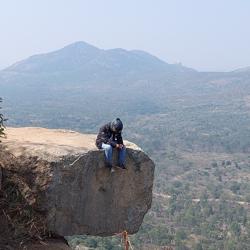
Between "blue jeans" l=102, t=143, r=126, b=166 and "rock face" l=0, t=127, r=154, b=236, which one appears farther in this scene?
"blue jeans" l=102, t=143, r=126, b=166

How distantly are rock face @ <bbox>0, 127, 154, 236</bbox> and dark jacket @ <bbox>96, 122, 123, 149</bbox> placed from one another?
7.2 inches

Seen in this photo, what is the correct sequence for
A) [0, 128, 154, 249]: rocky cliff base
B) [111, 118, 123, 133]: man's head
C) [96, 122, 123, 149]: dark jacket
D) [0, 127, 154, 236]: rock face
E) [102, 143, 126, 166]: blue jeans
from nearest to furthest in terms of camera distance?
1. [0, 128, 154, 249]: rocky cliff base
2. [0, 127, 154, 236]: rock face
3. [102, 143, 126, 166]: blue jeans
4. [96, 122, 123, 149]: dark jacket
5. [111, 118, 123, 133]: man's head

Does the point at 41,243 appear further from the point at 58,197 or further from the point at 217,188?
the point at 217,188

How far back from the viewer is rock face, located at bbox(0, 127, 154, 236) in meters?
9.35

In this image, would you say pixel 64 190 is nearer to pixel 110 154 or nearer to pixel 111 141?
pixel 110 154

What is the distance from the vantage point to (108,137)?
10.4 meters

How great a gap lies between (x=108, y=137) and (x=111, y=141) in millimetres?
239

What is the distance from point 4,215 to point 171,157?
497 ft

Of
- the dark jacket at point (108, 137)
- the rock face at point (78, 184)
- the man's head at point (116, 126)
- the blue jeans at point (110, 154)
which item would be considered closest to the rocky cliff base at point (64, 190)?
the rock face at point (78, 184)

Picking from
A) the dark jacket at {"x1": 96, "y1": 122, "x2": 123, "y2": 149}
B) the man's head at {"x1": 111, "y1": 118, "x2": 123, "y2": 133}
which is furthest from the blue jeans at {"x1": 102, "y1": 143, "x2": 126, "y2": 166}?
the man's head at {"x1": 111, "y1": 118, "x2": 123, "y2": 133}

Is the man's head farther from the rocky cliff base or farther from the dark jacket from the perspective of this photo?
the rocky cliff base

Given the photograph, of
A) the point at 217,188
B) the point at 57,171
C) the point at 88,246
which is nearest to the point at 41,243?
the point at 57,171

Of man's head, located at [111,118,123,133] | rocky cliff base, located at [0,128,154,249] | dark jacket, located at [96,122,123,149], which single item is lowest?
rocky cliff base, located at [0,128,154,249]

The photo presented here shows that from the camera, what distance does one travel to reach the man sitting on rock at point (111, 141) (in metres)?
9.97
